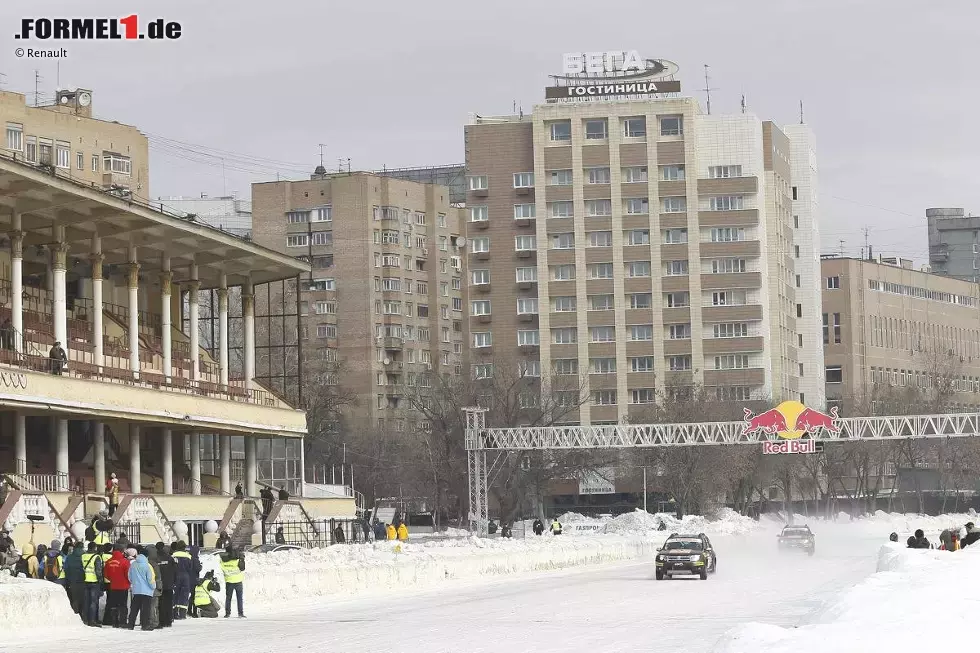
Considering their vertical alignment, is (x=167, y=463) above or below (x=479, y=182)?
below

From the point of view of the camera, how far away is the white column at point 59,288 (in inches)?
2154

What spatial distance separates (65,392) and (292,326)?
8429 cm

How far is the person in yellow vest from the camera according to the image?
34.1 m

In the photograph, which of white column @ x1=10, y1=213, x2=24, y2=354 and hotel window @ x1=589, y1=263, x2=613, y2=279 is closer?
white column @ x1=10, y1=213, x2=24, y2=354

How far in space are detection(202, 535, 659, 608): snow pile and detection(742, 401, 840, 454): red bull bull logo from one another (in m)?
22.0

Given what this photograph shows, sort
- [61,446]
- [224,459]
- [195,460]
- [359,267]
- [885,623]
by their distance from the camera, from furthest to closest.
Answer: [359,267] < [224,459] < [195,460] < [61,446] < [885,623]

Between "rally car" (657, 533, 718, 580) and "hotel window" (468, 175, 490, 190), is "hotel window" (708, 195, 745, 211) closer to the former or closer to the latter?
"hotel window" (468, 175, 490, 190)

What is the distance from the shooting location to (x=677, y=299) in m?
144

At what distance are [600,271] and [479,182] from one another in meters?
Result: 13.4

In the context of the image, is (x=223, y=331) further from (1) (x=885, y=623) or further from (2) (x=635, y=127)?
(2) (x=635, y=127)

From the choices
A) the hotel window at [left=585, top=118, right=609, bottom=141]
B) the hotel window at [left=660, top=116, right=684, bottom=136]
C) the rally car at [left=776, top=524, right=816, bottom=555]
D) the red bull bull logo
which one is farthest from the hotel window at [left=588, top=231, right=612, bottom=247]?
the rally car at [left=776, top=524, right=816, bottom=555]

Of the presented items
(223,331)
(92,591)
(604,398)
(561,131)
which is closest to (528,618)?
(92,591)

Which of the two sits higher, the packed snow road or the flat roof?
the flat roof

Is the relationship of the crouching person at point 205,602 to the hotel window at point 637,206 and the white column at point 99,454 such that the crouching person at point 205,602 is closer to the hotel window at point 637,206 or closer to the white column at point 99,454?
the white column at point 99,454
